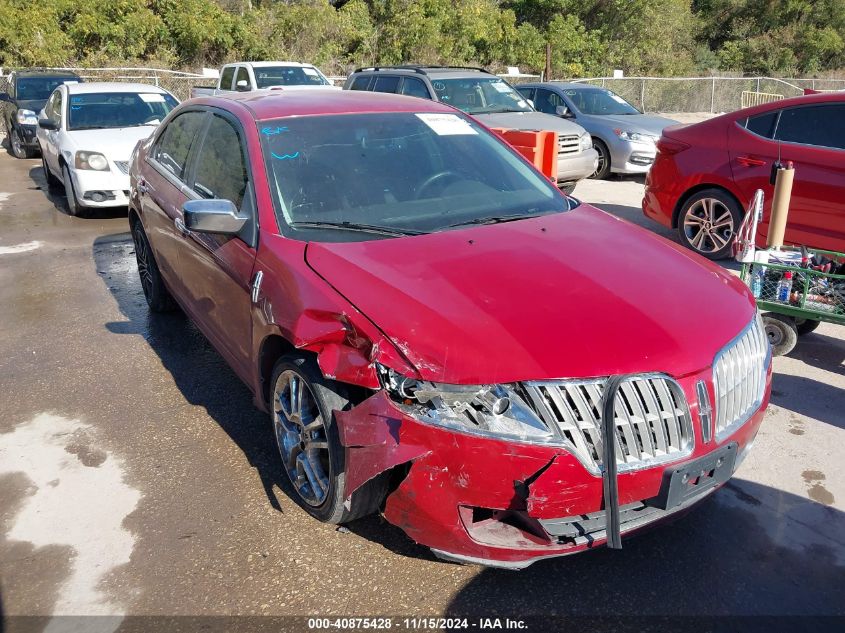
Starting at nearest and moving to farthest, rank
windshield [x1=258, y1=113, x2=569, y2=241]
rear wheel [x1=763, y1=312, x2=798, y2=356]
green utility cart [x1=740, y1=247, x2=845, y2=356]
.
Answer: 1. windshield [x1=258, y1=113, x2=569, y2=241]
2. green utility cart [x1=740, y1=247, x2=845, y2=356]
3. rear wheel [x1=763, y1=312, x2=798, y2=356]

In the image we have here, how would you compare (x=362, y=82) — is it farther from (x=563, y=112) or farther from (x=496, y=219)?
(x=496, y=219)

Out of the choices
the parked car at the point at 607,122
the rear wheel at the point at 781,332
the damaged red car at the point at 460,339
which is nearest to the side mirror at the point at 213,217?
the damaged red car at the point at 460,339

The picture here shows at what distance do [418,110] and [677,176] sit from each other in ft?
13.2

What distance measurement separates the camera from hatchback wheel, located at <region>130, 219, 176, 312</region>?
18.9 ft

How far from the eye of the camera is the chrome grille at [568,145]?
10.3 metres

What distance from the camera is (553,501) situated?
8.29 ft

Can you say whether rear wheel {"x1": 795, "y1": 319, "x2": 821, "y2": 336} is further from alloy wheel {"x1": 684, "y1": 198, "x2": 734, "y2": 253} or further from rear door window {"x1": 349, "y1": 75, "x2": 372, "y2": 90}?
rear door window {"x1": 349, "y1": 75, "x2": 372, "y2": 90}

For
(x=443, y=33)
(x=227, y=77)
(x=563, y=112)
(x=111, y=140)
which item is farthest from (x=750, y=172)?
(x=443, y=33)

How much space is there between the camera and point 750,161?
272 inches

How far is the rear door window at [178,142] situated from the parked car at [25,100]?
1114 cm

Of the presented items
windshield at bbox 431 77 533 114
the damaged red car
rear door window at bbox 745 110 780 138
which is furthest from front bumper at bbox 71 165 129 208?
rear door window at bbox 745 110 780 138

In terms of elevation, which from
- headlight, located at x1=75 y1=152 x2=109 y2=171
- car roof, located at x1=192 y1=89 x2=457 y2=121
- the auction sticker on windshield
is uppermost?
car roof, located at x1=192 y1=89 x2=457 y2=121

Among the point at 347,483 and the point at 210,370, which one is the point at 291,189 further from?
the point at 210,370

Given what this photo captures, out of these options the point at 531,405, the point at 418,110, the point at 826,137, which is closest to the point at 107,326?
the point at 418,110
